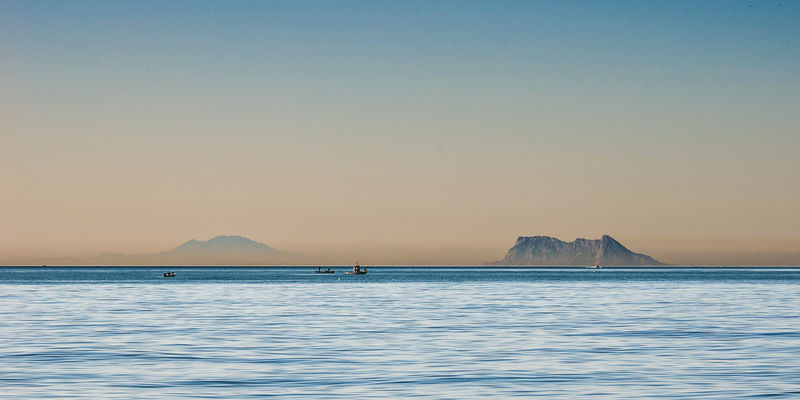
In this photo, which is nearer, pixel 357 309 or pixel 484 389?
pixel 484 389

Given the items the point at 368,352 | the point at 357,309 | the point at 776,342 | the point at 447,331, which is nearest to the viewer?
the point at 368,352

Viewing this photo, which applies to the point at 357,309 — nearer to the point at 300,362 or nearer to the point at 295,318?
the point at 295,318

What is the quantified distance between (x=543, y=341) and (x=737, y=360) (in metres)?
8.93

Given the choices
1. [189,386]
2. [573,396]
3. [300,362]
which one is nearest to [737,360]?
[573,396]

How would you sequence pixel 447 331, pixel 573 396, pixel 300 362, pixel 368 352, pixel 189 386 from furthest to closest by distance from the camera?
pixel 447 331 → pixel 368 352 → pixel 300 362 → pixel 189 386 → pixel 573 396

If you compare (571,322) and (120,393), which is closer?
(120,393)

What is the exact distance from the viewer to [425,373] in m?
30.6

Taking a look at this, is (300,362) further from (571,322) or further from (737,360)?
(571,322)

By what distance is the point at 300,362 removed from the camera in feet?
111

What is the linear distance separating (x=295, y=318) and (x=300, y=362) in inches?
981

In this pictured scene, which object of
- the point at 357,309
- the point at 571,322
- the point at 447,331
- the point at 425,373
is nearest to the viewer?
the point at 425,373

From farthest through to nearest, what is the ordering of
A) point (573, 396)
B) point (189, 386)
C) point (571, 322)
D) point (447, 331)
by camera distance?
point (571, 322), point (447, 331), point (189, 386), point (573, 396)

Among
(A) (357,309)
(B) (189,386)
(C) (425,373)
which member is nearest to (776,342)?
A: (C) (425,373)

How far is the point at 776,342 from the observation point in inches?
1623
